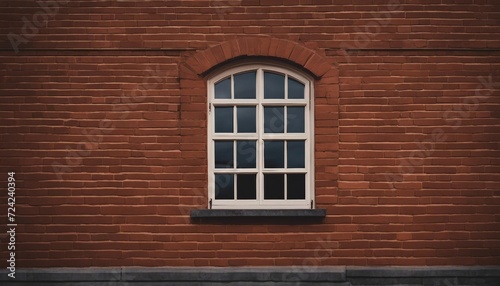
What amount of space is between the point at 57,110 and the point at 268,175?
2559mm

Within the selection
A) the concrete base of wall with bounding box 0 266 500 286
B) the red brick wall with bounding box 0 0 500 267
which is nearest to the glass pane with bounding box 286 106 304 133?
the red brick wall with bounding box 0 0 500 267

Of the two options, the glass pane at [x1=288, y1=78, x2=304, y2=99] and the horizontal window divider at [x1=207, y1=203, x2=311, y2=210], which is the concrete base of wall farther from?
the glass pane at [x1=288, y1=78, x2=304, y2=99]

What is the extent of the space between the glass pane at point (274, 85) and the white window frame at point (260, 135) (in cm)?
6

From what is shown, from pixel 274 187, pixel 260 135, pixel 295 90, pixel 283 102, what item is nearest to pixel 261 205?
pixel 274 187

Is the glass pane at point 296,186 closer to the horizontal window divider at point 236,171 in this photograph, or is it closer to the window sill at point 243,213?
the window sill at point 243,213

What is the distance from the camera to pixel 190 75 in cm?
489

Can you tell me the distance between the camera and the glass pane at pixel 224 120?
501 cm

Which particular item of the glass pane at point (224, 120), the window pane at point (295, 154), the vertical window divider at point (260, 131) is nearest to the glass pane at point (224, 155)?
the glass pane at point (224, 120)

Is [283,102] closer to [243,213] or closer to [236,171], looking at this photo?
[236,171]

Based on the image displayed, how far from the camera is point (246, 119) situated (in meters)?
5.01

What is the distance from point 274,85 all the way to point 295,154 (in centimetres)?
86

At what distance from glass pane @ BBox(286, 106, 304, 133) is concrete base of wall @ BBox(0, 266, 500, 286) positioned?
160 centimetres

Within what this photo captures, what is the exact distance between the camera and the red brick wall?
4855mm

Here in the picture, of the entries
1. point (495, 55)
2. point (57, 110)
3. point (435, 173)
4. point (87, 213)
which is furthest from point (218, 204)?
point (495, 55)
